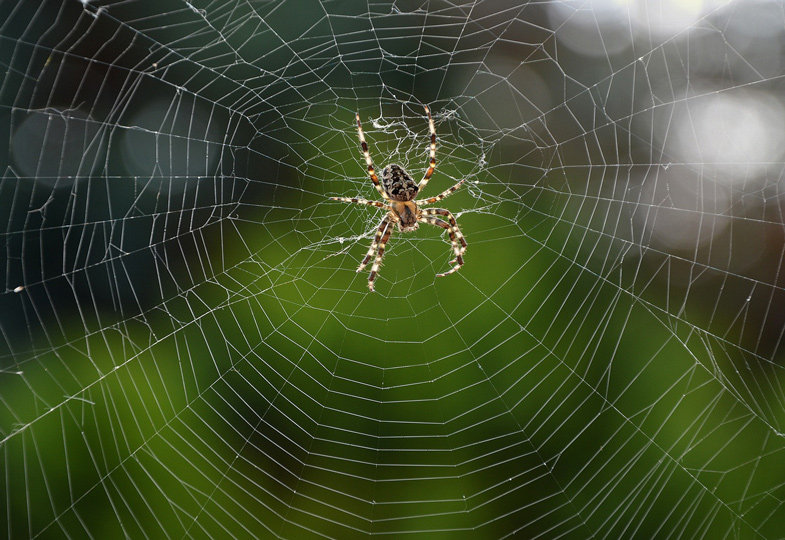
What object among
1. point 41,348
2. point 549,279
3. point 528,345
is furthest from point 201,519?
point 549,279

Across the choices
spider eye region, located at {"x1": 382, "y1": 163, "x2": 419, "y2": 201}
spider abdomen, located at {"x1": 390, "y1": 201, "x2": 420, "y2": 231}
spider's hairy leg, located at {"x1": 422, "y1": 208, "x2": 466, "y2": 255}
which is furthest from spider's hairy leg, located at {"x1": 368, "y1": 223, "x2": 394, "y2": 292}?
spider's hairy leg, located at {"x1": 422, "y1": 208, "x2": 466, "y2": 255}

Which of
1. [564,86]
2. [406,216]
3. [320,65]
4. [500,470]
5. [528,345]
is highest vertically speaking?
[564,86]

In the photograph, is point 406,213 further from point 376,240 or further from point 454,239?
point 454,239

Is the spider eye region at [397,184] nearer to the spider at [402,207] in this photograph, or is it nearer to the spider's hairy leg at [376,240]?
the spider at [402,207]

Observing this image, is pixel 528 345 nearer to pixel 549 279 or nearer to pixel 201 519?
pixel 549 279

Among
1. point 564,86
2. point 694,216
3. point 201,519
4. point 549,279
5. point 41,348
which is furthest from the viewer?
point 564,86

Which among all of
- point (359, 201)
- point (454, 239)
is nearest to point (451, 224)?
point (454, 239)
